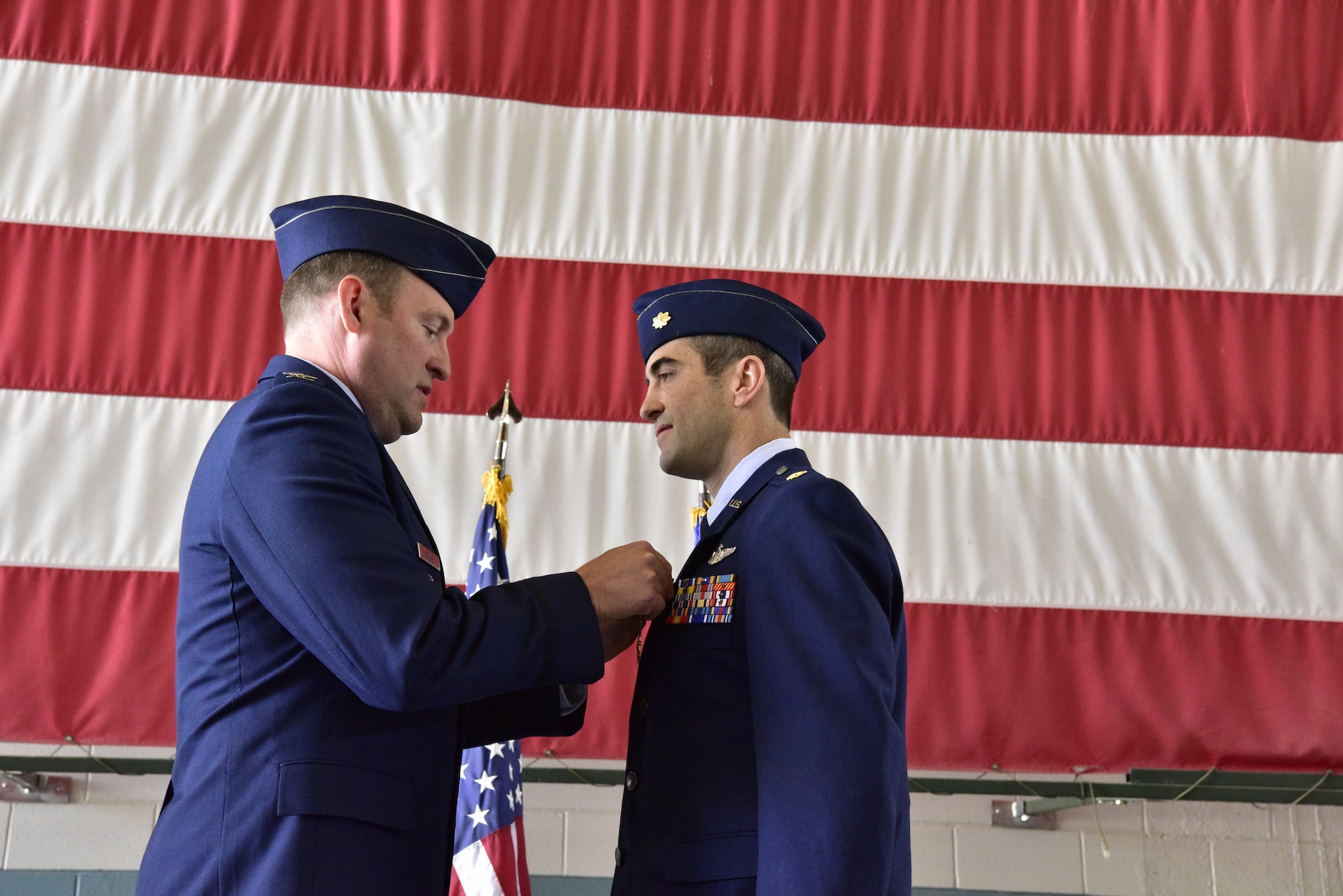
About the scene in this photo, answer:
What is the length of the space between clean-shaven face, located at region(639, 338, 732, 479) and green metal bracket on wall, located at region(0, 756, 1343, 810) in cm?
139

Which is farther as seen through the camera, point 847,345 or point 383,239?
point 847,345

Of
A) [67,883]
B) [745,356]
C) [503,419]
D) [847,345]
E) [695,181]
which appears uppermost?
[695,181]

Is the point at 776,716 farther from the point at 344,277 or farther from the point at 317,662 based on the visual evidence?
the point at 344,277

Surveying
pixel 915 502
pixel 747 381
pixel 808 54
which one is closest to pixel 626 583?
pixel 747 381

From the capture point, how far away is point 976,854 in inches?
127

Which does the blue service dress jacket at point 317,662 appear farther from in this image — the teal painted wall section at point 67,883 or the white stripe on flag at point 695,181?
the white stripe on flag at point 695,181

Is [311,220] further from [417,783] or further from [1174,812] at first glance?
[1174,812]

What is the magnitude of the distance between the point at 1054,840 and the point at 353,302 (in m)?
2.57

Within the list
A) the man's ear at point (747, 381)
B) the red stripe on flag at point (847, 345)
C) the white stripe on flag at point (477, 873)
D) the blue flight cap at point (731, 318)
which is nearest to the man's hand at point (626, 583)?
the man's ear at point (747, 381)

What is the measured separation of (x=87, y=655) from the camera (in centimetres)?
Result: 310

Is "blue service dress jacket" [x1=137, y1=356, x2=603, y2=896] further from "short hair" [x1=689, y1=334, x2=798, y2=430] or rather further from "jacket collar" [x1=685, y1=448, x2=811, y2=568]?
"short hair" [x1=689, y1=334, x2=798, y2=430]

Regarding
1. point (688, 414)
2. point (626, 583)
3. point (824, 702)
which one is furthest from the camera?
point (688, 414)

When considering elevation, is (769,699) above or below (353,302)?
below

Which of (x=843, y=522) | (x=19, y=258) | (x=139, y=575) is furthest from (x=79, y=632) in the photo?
(x=843, y=522)
